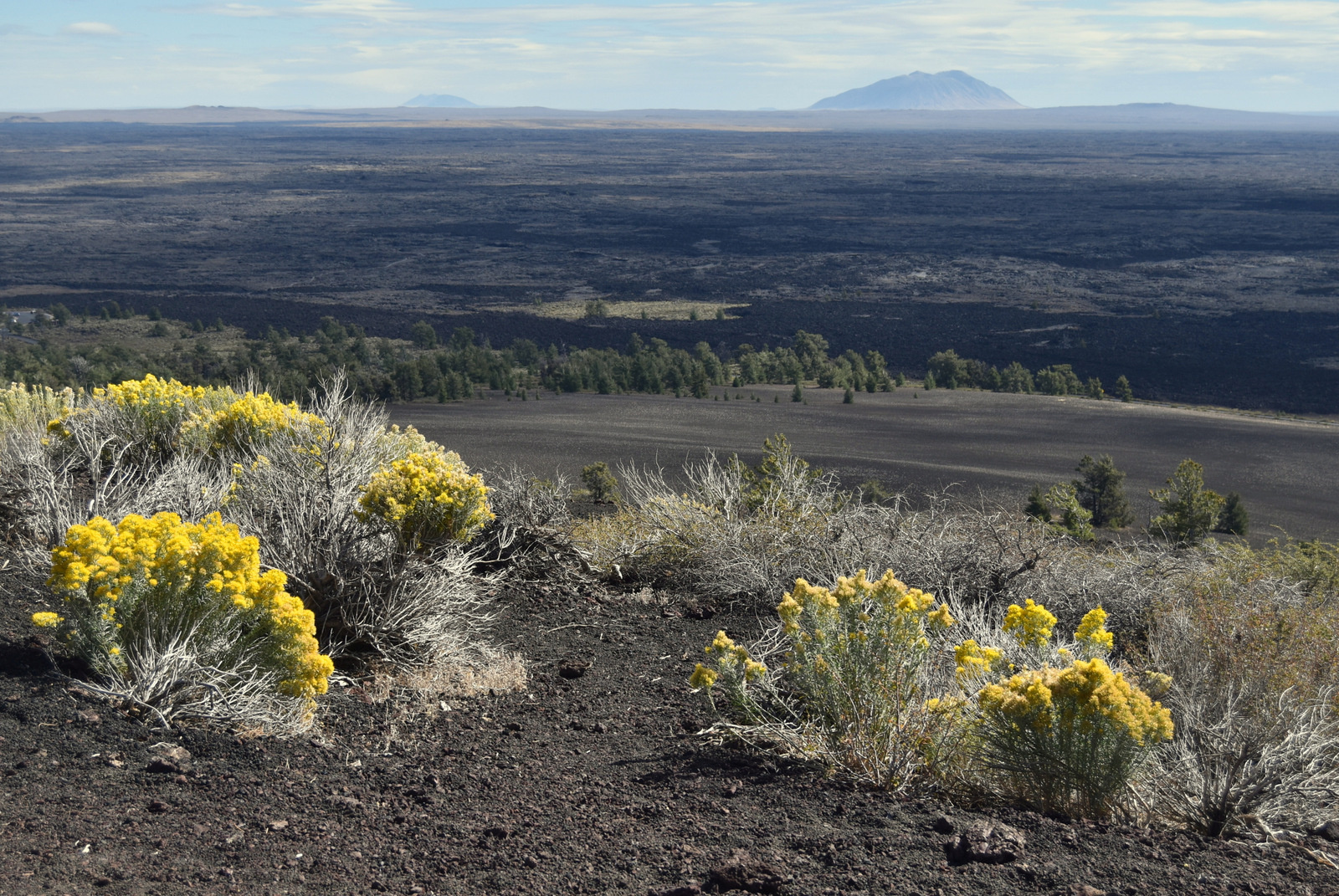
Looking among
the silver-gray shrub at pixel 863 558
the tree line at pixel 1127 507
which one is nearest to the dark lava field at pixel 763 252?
the tree line at pixel 1127 507

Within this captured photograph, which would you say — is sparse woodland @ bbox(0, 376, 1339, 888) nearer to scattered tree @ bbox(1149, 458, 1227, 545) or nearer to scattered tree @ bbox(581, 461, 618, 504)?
scattered tree @ bbox(1149, 458, 1227, 545)

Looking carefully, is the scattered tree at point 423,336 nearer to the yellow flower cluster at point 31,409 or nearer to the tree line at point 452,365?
the tree line at point 452,365

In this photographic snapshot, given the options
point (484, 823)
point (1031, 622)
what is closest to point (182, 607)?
point (484, 823)

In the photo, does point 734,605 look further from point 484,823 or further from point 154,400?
point 154,400

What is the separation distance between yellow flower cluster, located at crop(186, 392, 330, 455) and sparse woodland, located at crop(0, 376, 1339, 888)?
0.02 metres

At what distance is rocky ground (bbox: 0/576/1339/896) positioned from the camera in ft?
9.96

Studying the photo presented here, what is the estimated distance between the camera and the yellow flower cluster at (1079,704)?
3457 mm

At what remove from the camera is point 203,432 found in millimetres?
7496

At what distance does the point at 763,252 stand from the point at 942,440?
156ft

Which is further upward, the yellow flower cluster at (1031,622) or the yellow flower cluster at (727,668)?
the yellow flower cluster at (1031,622)

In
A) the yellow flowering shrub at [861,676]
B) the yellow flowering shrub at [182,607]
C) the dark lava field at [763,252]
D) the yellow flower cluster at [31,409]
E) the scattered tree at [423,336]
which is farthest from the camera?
the dark lava field at [763,252]

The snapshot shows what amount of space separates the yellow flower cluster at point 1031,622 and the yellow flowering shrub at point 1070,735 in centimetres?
77

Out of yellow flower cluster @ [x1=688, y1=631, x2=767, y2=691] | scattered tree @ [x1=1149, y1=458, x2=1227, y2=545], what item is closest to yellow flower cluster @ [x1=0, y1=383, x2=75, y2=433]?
yellow flower cluster @ [x1=688, y1=631, x2=767, y2=691]

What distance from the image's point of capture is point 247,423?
7.57 meters
